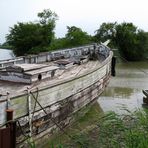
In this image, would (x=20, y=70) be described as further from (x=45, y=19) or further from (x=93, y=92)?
(x=45, y=19)

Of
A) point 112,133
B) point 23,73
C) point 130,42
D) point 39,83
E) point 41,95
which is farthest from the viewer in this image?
point 130,42

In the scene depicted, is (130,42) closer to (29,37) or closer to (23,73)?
(29,37)

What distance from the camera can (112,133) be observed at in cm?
811

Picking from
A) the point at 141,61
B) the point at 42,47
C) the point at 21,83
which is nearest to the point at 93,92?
the point at 21,83

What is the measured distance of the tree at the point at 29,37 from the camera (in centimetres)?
4109

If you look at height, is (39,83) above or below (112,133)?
above

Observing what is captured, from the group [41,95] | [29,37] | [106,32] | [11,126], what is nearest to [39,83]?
[41,95]

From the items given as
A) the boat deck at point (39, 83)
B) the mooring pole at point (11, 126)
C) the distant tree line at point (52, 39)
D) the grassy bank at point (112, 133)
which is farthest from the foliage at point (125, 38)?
the mooring pole at point (11, 126)

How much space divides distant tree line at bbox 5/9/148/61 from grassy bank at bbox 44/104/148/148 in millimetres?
28396

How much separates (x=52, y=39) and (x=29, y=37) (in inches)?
133

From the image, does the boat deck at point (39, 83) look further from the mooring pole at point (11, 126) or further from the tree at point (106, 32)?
the tree at point (106, 32)

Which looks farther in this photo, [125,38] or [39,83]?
[125,38]

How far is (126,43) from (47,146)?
45.8m

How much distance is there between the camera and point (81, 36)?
148 ft
